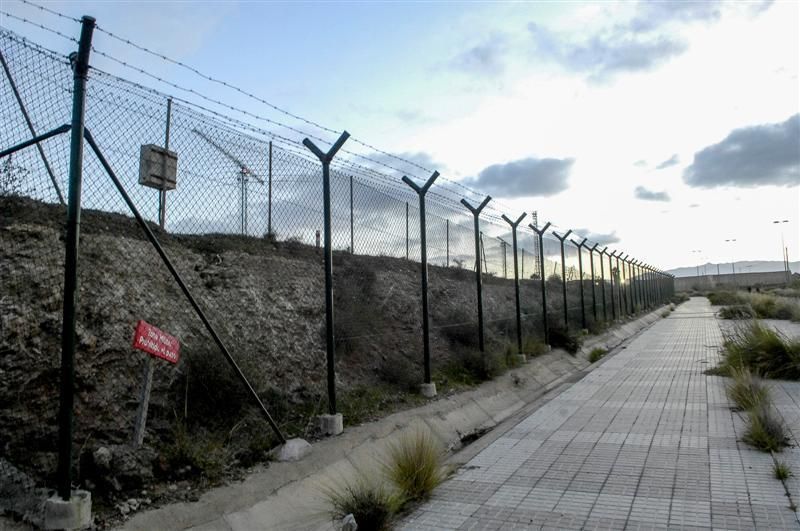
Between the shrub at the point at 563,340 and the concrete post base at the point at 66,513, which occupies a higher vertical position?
the shrub at the point at 563,340

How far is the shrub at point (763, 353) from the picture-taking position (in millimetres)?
11180

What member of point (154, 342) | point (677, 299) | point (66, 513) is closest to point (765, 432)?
point (154, 342)

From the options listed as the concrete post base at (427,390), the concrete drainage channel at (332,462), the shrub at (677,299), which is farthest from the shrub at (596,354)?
the shrub at (677,299)

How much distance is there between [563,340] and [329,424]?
37.7 ft

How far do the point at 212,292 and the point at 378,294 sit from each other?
4.43 m

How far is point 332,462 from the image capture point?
6.20m

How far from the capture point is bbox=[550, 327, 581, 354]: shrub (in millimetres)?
16984

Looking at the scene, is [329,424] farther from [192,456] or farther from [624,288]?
[624,288]

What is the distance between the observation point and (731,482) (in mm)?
5527

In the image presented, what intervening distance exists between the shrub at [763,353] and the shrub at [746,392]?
237cm

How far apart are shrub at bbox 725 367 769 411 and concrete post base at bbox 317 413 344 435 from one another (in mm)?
5192

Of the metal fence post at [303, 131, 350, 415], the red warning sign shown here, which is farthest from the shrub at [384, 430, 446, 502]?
the red warning sign

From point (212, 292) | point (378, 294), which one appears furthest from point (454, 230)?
point (212, 292)

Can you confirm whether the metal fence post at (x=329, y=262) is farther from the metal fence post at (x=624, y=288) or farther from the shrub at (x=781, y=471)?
the metal fence post at (x=624, y=288)
